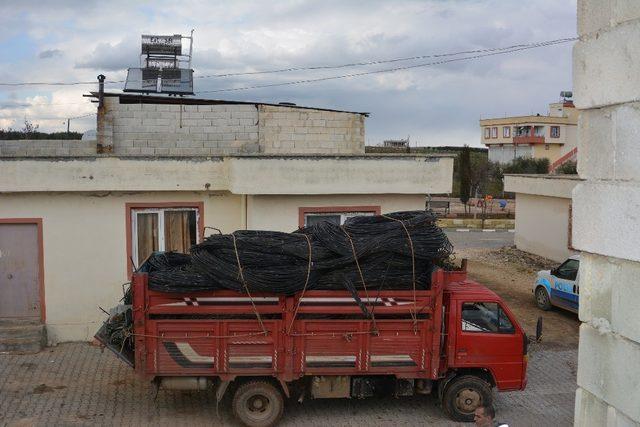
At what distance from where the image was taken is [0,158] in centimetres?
1309

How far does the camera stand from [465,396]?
9.74m

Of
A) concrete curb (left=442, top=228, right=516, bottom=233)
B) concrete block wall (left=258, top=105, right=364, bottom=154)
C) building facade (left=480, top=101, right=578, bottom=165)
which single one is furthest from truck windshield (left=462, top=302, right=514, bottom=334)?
building facade (left=480, top=101, right=578, bottom=165)

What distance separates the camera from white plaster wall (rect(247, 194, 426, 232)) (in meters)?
13.6

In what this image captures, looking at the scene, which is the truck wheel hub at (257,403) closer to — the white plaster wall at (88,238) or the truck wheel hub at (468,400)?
the truck wheel hub at (468,400)

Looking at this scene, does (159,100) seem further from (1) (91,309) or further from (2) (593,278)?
(2) (593,278)

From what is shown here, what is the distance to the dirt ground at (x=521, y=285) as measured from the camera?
15.0 metres

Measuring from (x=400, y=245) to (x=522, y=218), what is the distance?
18.4 meters

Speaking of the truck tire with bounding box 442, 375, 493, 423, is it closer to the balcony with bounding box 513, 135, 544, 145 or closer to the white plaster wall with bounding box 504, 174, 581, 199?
the white plaster wall with bounding box 504, 174, 581, 199

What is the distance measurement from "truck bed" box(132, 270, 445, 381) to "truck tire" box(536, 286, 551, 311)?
875 cm

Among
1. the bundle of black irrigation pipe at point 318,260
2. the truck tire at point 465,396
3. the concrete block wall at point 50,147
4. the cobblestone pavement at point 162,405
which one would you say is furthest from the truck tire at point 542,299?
the concrete block wall at point 50,147

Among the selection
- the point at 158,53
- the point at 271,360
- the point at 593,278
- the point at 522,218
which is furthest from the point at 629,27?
the point at 522,218

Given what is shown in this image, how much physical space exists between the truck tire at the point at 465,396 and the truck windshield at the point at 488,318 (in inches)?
30.3

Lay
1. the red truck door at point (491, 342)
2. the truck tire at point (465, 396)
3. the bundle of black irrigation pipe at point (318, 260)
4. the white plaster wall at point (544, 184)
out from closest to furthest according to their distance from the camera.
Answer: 1. the bundle of black irrigation pipe at point (318, 260)
2. the red truck door at point (491, 342)
3. the truck tire at point (465, 396)
4. the white plaster wall at point (544, 184)

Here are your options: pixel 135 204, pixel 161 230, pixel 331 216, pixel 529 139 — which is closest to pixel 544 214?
pixel 331 216
